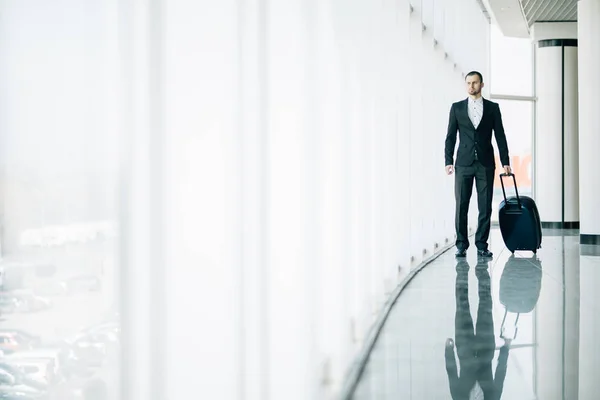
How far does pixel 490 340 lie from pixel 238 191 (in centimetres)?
199

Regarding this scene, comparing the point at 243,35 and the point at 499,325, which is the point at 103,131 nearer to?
the point at 243,35

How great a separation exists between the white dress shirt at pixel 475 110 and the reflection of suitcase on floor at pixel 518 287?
5.12 feet

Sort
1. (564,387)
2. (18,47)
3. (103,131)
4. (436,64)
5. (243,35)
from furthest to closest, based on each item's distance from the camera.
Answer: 1. (436,64)
2. (564,387)
3. (243,35)
4. (103,131)
5. (18,47)

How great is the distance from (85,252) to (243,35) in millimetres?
793

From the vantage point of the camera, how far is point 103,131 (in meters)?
0.97

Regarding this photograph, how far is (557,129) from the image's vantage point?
14172 millimetres

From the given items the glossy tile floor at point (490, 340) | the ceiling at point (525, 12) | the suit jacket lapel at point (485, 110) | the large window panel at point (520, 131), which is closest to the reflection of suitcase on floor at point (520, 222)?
the suit jacket lapel at point (485, 110)

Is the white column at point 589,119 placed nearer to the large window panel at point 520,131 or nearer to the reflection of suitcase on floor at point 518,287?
the reflection of suitcase on floor at point 518,287

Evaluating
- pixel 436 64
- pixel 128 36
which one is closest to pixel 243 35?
Result: pixel 128 36

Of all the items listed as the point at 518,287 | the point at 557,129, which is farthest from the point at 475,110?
the point at 557,129

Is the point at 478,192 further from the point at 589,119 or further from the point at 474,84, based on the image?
the point at 589,119

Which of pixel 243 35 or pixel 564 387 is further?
pixel 564 387

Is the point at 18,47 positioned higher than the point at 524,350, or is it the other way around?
the point at 18,47

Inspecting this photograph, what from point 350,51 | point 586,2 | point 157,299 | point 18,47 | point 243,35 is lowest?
point 157,299
